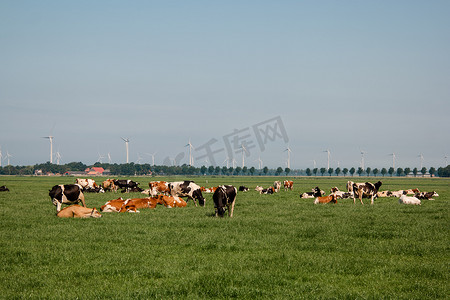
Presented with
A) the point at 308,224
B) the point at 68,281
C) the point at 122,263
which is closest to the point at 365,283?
the point at 122,263

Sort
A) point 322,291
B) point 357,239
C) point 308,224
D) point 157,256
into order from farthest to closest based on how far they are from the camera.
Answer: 1. point 308,224
2. point 357,239
3. point 157,256
4. point 322,291

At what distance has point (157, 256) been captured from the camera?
11047mm

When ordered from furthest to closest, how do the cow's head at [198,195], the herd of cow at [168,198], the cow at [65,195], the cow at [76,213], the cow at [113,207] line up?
the cow's head at [198,195], the cow at [113,207], the cow at [65,195], the herd of cow at [168,198], the cow at [76,213]

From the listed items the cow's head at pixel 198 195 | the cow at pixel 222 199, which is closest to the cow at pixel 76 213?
the cow at pixel 222 199

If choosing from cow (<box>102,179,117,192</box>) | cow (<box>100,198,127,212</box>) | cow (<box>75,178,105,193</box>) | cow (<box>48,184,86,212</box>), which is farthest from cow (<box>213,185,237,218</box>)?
cow (<box>102,179,117,192</box>)

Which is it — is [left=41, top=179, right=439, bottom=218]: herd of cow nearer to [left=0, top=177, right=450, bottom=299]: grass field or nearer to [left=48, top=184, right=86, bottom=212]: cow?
[left=48, top=184, right=86, bottom=212]: cow

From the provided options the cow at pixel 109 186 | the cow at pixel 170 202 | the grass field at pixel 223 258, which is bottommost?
the grass field at pixel 223 258

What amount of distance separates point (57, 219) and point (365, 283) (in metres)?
13.4

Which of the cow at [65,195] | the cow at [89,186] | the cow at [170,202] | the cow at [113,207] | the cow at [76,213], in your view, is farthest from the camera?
the cow at [89,186]

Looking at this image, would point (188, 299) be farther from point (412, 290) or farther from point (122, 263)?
point (412, 290)

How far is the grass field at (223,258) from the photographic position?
8289 mm

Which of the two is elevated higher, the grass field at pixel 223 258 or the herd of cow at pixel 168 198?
the herd of cow at pixel 168 198

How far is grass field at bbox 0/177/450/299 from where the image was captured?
8289 mm

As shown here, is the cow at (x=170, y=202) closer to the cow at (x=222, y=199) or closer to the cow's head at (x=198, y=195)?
A: the cow's head at (x=198, y=195)
